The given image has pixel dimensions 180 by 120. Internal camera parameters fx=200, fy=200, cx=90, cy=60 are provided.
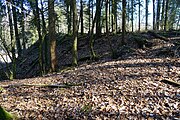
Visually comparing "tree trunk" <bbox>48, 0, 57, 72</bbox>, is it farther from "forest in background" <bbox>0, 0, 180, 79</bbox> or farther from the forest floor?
the forest floor

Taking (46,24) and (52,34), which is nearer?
(52,34)

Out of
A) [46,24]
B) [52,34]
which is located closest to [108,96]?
[52,34]

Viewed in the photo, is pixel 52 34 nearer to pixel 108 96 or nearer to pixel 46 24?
pixel 108 96

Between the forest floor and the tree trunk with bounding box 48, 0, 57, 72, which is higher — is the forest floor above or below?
below

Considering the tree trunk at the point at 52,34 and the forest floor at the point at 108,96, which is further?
the tree trunk at the point at 52,34

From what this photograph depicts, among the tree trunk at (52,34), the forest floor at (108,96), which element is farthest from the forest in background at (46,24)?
the forest floor at (108,96)

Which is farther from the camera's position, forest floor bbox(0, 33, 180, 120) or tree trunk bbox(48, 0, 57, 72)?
tree trunk bbox(48, 0, 57, 72)

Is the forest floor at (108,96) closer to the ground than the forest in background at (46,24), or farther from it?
closer to the ground

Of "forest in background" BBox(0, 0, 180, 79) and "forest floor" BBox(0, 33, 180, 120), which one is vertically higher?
"forest in background" BBox(0, 0, 180, 79)

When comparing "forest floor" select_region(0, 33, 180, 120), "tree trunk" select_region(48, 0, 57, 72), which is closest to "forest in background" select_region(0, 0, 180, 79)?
"tree trunk" select_region(48, 0, 57, 72)

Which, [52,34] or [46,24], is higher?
[46,24]

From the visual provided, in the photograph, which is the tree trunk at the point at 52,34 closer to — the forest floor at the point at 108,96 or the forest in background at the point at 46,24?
the forest in background at the point at 46,24

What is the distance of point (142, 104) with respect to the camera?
18.8ft

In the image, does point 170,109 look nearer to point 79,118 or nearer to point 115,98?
point 115,98
